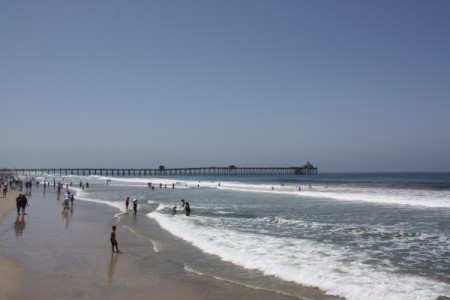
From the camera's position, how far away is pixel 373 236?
16312mm

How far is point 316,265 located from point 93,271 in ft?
20.2

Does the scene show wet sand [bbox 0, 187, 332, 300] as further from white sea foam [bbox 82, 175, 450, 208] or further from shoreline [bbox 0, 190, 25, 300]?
white sea foam [bbox 82, 175, 450, 208]

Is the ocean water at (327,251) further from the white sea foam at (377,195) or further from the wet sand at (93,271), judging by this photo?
the white sea foam at (377,195)

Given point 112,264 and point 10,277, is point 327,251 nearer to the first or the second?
point 112,264

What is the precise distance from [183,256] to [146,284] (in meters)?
3.22

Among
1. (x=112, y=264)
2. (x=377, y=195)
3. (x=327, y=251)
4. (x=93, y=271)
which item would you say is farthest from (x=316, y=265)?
(x=377, y=195)

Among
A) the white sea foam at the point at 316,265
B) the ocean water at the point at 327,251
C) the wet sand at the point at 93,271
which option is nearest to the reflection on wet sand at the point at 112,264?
the wet sand at the point at 93,271

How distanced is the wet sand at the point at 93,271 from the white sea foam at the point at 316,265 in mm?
1246

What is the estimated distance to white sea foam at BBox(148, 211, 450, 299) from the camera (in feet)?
29.6

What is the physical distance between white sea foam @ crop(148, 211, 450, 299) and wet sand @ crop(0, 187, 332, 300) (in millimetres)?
1246

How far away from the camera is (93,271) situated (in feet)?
34.6

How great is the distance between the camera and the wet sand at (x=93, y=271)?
8.75 meters

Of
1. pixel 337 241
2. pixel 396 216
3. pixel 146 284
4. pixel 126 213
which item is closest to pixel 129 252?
pixel 146 284

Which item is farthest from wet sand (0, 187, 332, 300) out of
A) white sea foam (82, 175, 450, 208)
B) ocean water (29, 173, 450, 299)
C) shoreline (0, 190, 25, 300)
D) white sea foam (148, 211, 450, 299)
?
white sea foam (82, 175, 450, 208)
